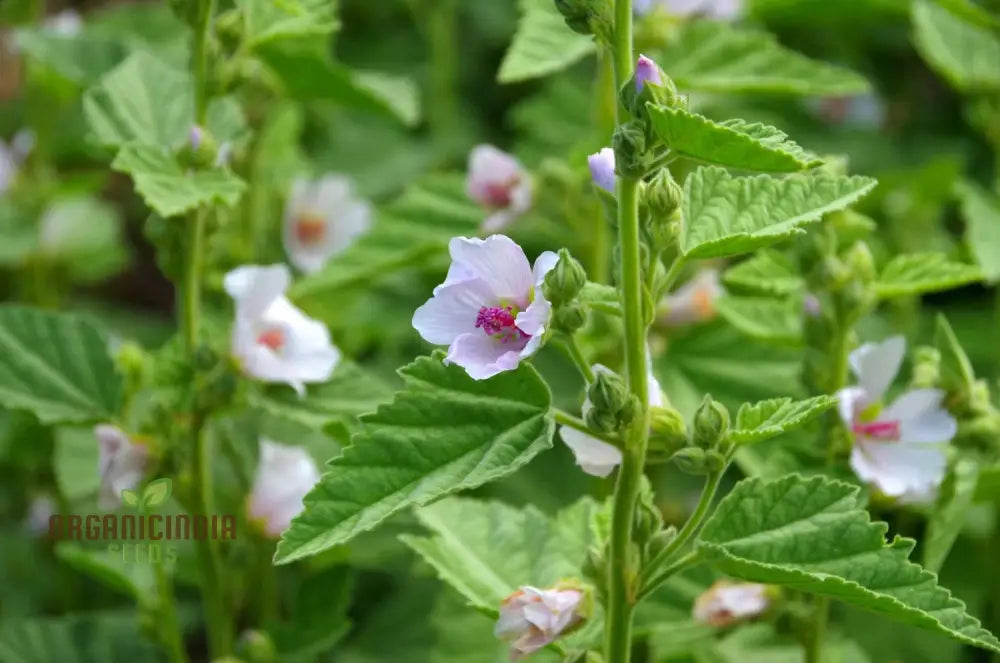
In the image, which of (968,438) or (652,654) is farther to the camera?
(652,654)

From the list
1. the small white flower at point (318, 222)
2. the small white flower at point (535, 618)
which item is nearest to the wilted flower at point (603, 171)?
the small white flower at point (535, 618)

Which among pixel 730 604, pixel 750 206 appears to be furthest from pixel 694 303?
pixel 750 206

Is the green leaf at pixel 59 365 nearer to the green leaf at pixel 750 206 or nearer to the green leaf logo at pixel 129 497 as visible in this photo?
the green leaf logo at pixel 129 497

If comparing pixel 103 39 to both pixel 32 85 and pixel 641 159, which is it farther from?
pixel 641 159

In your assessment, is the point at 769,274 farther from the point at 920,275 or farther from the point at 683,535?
the point at 683,535

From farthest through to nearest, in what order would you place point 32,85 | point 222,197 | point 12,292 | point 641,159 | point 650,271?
point 12,292 → point 32,85 → point 222,197 → point 650,271 → point 641,159

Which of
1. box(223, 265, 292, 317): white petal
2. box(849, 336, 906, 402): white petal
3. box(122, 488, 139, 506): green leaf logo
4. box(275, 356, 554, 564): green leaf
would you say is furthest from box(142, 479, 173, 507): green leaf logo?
box(849, 336, 906, 402): white petal

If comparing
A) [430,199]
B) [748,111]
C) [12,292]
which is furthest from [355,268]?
[12,292]
